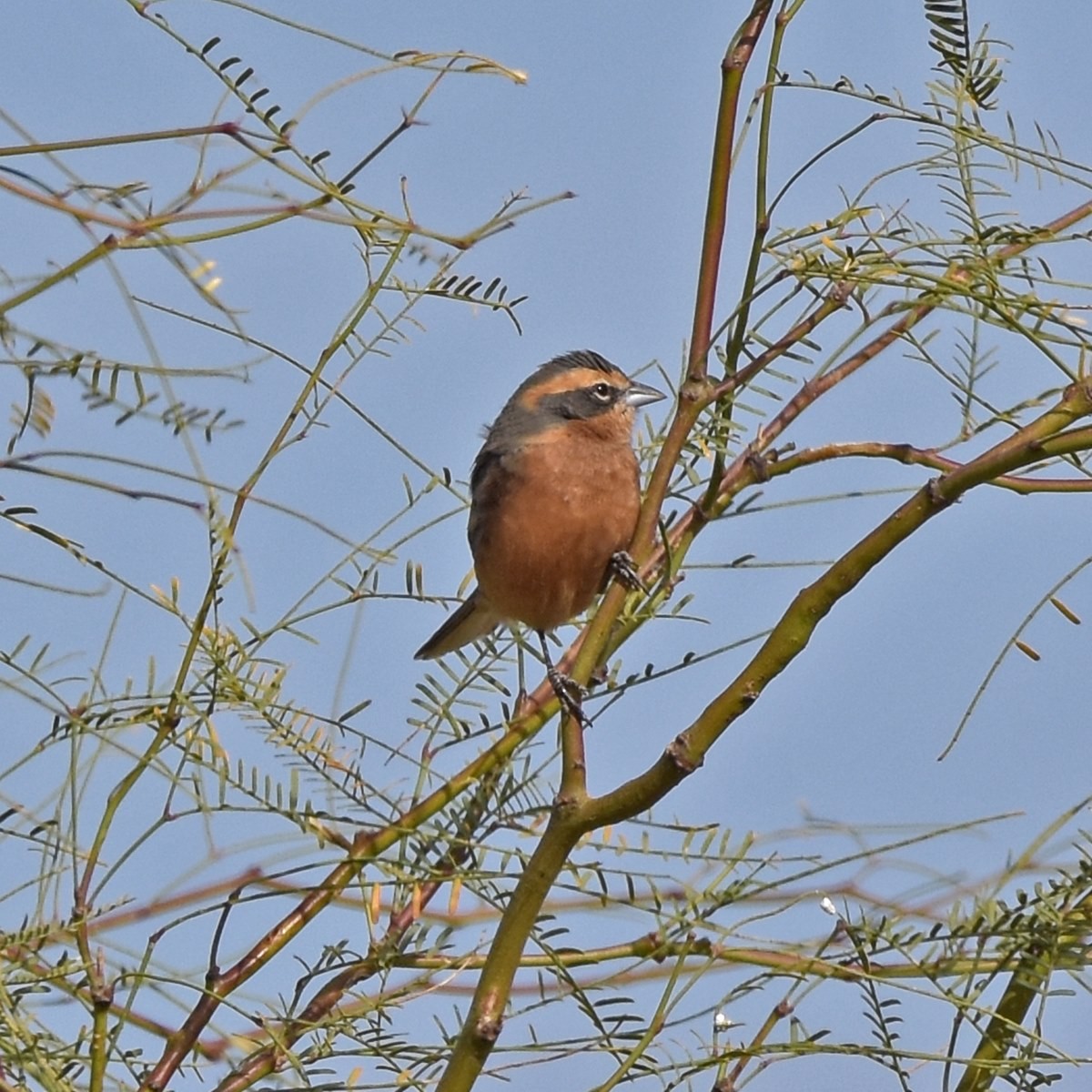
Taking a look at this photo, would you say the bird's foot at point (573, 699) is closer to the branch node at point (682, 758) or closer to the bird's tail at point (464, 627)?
the branch node at point (682, 758)

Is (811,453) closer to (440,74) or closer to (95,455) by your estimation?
(440,74)

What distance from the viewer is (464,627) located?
471cm

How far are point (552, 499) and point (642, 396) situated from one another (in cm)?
58

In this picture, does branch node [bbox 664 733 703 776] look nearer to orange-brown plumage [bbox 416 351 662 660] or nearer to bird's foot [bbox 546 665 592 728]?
bird's foot [bbox 546 665 592 728]

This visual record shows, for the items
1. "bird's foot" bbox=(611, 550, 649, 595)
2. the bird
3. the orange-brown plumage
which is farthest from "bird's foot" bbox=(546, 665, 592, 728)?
the orange-brown plumage

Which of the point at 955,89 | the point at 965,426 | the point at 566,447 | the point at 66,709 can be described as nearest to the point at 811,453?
the point at 965,426

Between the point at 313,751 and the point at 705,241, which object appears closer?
the point at 705,241

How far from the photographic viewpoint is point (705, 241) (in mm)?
1955

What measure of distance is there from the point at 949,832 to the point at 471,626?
282cm

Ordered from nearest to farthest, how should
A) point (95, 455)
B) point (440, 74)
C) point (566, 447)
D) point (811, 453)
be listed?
point (95, 455), point (440, 74), point (811, 453), point (566, 447)

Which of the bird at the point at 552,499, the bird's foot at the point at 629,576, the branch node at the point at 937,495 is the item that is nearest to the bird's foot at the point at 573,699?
the bird's foot at the point at 629,576

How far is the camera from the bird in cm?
411

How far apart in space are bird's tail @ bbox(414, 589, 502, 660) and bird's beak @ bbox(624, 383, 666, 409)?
68cm

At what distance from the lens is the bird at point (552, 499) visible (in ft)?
13.5
